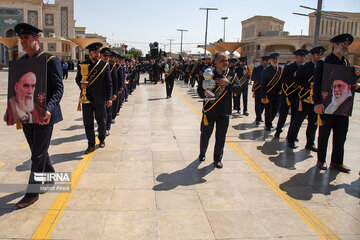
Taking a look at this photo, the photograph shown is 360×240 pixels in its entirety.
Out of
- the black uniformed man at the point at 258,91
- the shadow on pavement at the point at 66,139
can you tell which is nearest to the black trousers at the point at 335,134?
the black uniformed man at the point at 258,91

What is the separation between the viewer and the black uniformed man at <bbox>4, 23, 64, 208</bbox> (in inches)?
147

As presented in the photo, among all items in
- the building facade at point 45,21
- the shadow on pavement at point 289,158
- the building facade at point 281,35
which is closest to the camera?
the shadow on pavement at point 289,158

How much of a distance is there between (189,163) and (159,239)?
2.41 m

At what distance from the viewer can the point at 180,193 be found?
4172 mm

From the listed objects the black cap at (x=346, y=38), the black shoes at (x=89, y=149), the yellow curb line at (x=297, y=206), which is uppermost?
the black cap at (x=346, y=38)

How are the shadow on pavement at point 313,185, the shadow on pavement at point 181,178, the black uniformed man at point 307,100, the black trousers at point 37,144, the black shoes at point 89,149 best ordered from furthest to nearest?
the black uniformed man at point 307,100 → the black shoes at point 89,149 → the shadow on pavement at point 181,178 → the shadow on pavement at point 313,185 → the black trousers at point 37,144

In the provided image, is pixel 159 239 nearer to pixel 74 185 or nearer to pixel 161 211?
pixel 161 211

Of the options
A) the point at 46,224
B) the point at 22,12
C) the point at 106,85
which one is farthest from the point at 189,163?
the point at 22,12

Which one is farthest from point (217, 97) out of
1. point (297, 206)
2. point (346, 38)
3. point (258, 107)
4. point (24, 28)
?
point (258, 107)

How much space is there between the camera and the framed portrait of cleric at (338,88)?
4.99 meters

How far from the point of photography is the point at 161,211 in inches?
144

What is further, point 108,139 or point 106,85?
point 108,139

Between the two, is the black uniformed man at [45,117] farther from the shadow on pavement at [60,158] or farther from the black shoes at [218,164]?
the black shoes at [218,164]

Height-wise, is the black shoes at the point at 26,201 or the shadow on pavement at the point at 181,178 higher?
Answer: the shadow on pavement at the point at 181,178
